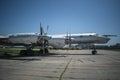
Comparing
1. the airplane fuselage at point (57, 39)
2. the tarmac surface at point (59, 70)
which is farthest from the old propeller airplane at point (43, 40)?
the tarmac surface at point (59, 70)

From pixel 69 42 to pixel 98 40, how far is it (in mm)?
5571

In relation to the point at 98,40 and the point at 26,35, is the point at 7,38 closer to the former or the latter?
the point at 26,35

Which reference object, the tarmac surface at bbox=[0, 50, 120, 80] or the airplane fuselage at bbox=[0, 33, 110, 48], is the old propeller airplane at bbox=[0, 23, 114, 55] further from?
the tarmac surface at bbox=[0, 50, 120, 80]

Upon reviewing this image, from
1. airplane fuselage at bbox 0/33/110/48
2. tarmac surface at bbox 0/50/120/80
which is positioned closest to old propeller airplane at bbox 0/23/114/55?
airplane fuselage at bbox 0/33/110/48

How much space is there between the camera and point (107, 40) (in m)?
31.7

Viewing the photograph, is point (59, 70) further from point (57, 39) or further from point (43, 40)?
point (57, 39)

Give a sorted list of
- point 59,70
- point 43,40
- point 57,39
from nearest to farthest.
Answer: point 59,70 < point 43,40 < point 57,39

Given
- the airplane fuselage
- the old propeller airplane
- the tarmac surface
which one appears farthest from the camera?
the old propeller airplane

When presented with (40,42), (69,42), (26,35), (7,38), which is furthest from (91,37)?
(7,38)

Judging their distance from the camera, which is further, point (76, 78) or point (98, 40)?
point (98, 40)

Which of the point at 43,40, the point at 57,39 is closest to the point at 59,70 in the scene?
the point at 43,40

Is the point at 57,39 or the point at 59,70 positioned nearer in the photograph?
the point at 59,70

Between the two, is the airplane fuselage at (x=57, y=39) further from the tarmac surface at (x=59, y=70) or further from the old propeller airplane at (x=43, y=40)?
the tarmac surface at (x=59, y=70)

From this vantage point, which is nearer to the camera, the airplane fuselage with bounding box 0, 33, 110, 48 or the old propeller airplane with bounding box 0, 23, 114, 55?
the airplane fuselage with bounding box 0, 33, 110, 48
